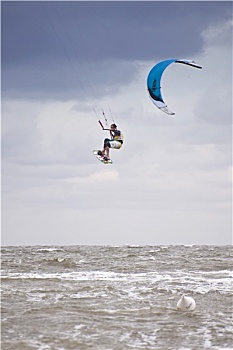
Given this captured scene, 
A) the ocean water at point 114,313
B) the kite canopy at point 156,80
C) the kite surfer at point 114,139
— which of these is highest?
the kite canopy at point 156,80

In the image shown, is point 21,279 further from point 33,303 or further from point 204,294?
point 204,294

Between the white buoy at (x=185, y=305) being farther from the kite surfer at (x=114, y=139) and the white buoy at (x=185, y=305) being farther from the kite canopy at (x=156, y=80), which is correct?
the kite canopy at (x=156, y=80)

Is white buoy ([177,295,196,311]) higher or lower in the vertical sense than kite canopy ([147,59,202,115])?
lower

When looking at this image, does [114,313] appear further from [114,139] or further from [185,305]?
[114,139]

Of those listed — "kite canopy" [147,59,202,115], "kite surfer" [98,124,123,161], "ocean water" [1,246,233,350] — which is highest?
"kite canopy" [147,59,202,115]

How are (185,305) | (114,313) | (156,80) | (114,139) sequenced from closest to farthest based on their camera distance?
(114,313)
(185,305)
(114,139)
(156,80)

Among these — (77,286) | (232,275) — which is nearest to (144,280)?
(77,286)

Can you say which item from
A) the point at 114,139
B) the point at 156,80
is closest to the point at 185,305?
the point at 114,139

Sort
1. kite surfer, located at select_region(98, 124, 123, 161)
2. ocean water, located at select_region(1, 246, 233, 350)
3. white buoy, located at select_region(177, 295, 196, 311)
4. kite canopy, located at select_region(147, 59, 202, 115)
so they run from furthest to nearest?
kite canopy, located at select_region(147, 59, 202, 115) → kite surfer, located at select_region(98, 124, 123, 161) → white buoy, located at select_region(177, 295, 196, 311) → ocean water, located at select_region(1, 246, 233, 350)

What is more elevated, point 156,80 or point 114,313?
point 156,80

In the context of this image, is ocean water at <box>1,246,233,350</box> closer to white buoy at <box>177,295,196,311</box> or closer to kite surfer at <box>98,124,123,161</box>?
white buoy at <box>177,295,196,311</box>

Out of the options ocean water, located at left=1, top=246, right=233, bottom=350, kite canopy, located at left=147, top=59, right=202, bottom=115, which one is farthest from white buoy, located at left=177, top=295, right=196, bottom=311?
kite canopy, located at left=147, top=59, right=202, bottom=115

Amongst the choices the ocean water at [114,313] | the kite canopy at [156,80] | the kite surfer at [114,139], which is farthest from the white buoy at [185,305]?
the kite canopy at [156,80]

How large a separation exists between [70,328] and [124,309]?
2.84 meters
